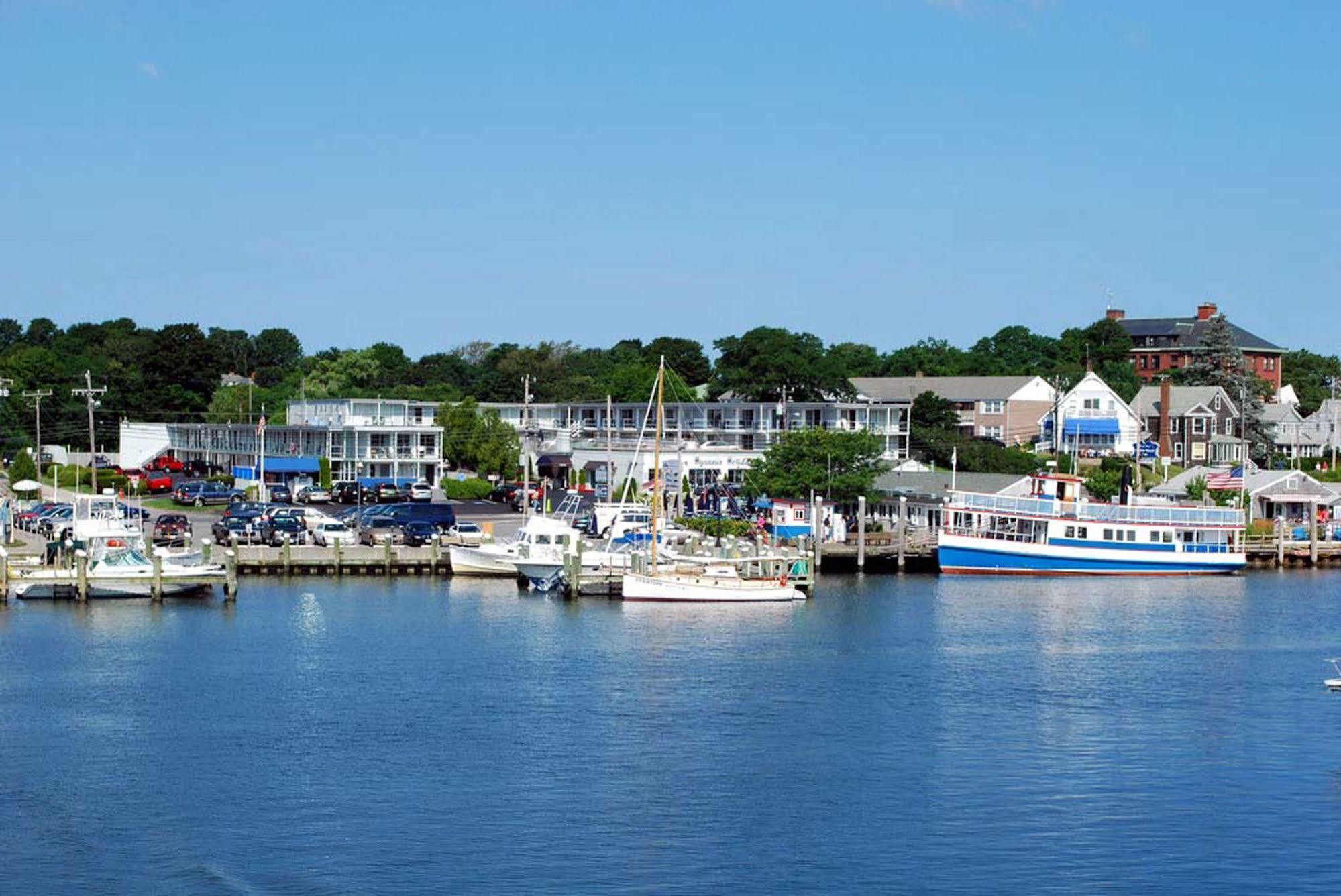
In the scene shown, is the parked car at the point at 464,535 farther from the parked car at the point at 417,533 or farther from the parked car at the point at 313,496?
the parked car at the point at 313,496

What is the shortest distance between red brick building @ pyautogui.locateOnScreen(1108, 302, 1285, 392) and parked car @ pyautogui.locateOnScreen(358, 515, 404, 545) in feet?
331

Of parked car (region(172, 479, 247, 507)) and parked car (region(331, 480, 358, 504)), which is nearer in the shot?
parked car (region(172, 479, 247, 507))

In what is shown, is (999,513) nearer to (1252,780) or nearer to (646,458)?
(646,458)

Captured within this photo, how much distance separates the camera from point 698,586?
6981 centimetres

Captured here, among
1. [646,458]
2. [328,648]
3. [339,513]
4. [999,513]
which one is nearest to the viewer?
[328,648]

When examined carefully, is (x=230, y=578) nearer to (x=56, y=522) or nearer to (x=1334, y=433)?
(x=56, y=522)

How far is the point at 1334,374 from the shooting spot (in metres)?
192

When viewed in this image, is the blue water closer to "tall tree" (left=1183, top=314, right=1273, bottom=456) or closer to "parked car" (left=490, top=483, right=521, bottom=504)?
"parked car" (left=490, top=483, right=521, bottom=504)

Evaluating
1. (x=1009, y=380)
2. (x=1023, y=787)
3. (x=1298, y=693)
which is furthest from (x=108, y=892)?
(x=1009, y=380)

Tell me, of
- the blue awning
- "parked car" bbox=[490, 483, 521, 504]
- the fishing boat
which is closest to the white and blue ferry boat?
"parked car" bbox=[490, 483, 521, 504]

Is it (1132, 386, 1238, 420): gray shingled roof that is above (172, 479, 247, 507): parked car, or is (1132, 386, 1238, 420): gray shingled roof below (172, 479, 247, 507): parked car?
above

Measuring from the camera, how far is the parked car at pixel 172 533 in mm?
81625

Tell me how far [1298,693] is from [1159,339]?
415 feet

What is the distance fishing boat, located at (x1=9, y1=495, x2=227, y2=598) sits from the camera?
6838 centimetres
